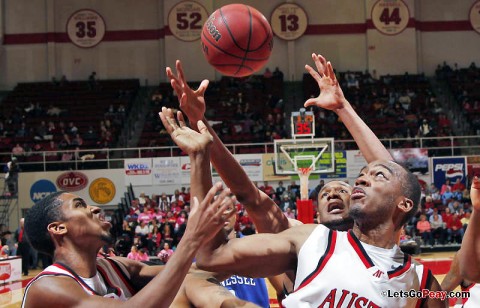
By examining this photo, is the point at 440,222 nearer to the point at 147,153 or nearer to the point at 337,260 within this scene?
the point at 147,153

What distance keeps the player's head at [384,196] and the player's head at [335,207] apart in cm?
80

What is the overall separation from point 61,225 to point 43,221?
9cm

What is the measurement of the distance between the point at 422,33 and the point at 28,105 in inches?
561

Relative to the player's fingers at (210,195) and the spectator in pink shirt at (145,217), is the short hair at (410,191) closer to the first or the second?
the player's fingers at (210,195)

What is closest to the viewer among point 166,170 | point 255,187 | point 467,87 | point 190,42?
A: point 255,187

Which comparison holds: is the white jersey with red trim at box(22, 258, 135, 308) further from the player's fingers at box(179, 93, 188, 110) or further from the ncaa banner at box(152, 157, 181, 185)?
the ncaa banner at box(152, 157, 181, 185)

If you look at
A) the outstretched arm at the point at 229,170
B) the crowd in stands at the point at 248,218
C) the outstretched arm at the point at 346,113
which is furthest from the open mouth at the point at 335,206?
the crowd in stands at the point at 248,218

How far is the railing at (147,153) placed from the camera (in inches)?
752

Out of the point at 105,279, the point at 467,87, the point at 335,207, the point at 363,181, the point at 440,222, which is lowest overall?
the point at 440,222

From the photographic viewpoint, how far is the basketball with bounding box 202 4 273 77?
13.9 feet

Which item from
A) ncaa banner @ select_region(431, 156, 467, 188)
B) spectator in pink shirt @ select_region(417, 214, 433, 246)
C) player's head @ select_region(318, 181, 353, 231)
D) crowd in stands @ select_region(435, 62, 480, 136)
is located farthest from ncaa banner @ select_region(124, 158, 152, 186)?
player's head @ select_region(318, 181, 353, 231)

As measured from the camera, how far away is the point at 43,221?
309 centimetres

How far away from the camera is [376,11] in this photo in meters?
24.4

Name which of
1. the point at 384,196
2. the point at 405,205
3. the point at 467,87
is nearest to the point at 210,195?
the point at 384,196
